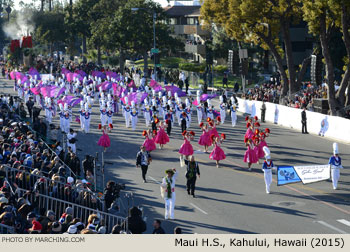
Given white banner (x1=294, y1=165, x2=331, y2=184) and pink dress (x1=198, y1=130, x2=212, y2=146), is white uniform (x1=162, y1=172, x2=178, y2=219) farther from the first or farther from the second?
pink dress (x1=198, y1=130, x2=212, y2=146)

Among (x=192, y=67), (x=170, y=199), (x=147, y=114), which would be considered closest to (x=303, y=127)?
(x=147, y=114)

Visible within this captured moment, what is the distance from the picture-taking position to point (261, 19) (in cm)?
4475

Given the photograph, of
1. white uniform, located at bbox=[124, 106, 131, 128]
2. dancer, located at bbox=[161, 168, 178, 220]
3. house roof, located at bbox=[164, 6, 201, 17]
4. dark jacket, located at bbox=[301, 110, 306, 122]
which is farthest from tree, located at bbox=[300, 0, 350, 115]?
house roof, located at bbox=[164, 6, 201, 17]

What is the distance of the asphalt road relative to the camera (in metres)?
18.6

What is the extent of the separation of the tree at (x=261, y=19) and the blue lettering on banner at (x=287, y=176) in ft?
70.1

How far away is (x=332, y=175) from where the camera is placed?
2231cm

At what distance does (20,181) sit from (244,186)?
8358mm

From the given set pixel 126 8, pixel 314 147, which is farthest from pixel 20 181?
pixel 126 8

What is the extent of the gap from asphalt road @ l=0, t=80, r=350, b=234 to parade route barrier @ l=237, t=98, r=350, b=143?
0.83 meters

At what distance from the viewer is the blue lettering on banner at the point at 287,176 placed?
21.5 metres

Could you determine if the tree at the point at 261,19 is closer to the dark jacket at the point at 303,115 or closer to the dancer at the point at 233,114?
the dancer at the point at 233,114

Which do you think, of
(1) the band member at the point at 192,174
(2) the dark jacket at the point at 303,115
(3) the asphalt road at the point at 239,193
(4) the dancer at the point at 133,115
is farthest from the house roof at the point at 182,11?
(1) the band member at the point at 192,174

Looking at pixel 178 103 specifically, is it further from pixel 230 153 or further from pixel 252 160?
pixel 252 160

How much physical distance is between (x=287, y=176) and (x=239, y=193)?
176 centimetres
